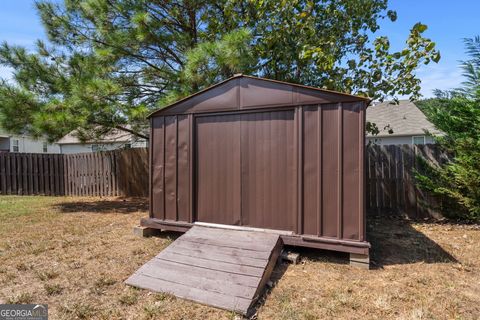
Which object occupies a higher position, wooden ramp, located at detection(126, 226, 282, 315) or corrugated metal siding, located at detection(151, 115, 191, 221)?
corrugated metal siding, located at detection(151, 115, 191, 221)

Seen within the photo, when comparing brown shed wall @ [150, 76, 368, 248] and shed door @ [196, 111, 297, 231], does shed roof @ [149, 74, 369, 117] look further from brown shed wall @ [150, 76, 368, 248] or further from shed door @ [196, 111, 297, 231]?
shed door @ [196, 111, 297, 231]

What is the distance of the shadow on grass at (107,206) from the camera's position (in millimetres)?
7473

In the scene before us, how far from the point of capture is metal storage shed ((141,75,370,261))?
12.0 ft

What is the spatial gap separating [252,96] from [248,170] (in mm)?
1039

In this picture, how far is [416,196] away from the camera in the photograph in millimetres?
6238

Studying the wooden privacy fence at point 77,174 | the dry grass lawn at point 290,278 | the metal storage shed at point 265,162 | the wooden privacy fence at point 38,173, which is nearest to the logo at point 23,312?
the dry grass lawn at point 290,278

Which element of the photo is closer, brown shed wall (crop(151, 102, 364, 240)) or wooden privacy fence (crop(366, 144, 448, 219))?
brown shed wall (crop(151, 102, 364, 240))

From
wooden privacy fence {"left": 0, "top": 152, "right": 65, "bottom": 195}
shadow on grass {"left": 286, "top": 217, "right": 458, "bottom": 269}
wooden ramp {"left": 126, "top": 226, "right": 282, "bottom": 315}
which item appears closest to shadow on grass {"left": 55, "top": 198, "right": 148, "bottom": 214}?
wooden privacy fence {"left": 0, "top": 152, "right": 65, "bottom": 195}

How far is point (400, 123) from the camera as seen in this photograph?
1599 centimetres

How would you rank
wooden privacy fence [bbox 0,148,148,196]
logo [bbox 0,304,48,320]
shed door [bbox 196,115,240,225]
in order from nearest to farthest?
1. logo [bbox 0,304,48,320]
2. shed door [bbox 196,115,240,225]
3. wooden privacy fence [bbox 0,148,148,196]

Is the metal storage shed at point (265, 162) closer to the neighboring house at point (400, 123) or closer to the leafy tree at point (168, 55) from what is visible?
the leafy tree at point (168, 55)

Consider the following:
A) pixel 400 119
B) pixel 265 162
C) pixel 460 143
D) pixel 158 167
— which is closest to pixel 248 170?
pixel 265 162

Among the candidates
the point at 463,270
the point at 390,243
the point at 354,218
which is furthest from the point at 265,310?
the point at 390,243

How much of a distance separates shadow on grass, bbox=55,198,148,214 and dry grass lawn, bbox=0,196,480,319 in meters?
1.90
